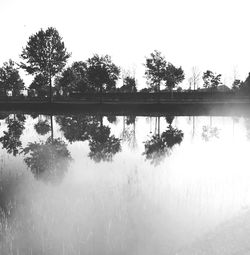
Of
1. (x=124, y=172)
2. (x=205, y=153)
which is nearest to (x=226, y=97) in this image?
(x=205, y=153)

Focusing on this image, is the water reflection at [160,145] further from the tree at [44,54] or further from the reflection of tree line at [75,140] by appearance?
the tree at [44,54]

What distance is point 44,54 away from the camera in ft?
204

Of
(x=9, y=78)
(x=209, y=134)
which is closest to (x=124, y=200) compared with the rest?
(x=209, y=134)

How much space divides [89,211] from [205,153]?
34.8ft

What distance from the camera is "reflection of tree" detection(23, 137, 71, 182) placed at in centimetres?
1272

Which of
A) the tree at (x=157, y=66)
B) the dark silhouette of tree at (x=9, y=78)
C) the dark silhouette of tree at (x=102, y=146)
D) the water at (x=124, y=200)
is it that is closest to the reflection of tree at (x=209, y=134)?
the water at (x=124, y=200)

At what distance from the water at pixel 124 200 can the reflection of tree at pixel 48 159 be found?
0.15 feet

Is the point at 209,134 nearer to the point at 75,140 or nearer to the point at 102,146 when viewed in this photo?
the point at 102,146

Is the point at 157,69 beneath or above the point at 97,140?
above

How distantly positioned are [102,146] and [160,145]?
383 cm

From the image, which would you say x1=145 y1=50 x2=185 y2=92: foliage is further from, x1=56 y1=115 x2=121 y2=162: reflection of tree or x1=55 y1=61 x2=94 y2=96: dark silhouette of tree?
x1=56 y1=115 x2=121 y2=162: reflection of tree

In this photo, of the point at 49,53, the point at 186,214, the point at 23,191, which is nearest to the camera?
the point at 186,214

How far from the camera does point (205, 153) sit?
696 inches

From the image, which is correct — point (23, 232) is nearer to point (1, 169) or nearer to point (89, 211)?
point (89, 211)
